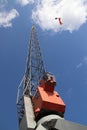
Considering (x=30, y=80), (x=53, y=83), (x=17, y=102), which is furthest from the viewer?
(x=30, y=80)

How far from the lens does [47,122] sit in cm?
4331

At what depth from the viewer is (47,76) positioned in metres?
54.9

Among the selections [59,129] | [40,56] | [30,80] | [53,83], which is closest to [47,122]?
[59,129]

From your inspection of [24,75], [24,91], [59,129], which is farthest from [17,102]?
[59,129]

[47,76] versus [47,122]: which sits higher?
[47,76]

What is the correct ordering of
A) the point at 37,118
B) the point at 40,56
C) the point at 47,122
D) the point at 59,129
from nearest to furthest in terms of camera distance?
the point at 59,129 → the point at 47,122 → the point at 37,118 → the point at 40,56

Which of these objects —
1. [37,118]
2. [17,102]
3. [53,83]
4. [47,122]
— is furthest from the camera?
[17,102]

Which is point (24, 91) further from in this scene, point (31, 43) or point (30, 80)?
point (31, 43)

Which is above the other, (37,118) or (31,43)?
(31,43)

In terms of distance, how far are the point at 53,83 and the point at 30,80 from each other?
1392 centimetres

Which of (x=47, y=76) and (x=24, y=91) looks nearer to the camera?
(x=47, y=76)

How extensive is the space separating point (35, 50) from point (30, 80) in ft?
33.9

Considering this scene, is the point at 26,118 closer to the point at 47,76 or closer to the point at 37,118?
the point at 37,118

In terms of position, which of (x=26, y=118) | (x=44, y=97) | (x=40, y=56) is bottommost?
(x=26, y=118)
